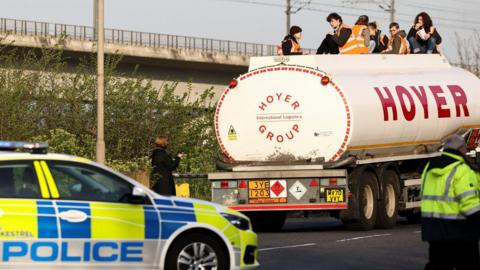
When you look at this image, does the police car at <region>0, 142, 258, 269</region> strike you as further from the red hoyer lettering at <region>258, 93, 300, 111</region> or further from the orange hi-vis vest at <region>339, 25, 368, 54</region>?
the orange hi-vis vest at <region>339, 25, 368, 54</region>

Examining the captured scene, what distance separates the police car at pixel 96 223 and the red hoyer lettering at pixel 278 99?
918 cm

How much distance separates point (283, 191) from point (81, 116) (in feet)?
57.6

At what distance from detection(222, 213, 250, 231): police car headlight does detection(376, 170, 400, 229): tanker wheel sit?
1021cm

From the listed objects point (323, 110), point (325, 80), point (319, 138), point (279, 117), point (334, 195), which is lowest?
point (334, 195)

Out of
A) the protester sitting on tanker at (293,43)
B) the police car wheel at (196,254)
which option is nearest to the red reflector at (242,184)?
the protester sitting on tanker at (293,43)

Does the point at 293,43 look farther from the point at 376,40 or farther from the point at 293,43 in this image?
the point at 376,40

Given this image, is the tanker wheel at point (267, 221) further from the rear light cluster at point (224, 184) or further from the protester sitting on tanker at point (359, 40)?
the protester sitting on tanker at point (359, 40)

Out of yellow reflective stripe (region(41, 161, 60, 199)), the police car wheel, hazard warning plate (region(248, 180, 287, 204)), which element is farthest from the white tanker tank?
yellow reflective stripe (region(41, 161, 60, 199))

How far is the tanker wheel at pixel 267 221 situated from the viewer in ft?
79.2

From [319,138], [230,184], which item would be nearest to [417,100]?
[319,138]

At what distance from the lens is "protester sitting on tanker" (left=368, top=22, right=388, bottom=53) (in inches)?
1046

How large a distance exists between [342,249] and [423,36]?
9.57 m

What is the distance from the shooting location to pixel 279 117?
74.5 ft

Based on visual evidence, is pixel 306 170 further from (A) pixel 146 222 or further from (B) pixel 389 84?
(A) pixel 146 222
